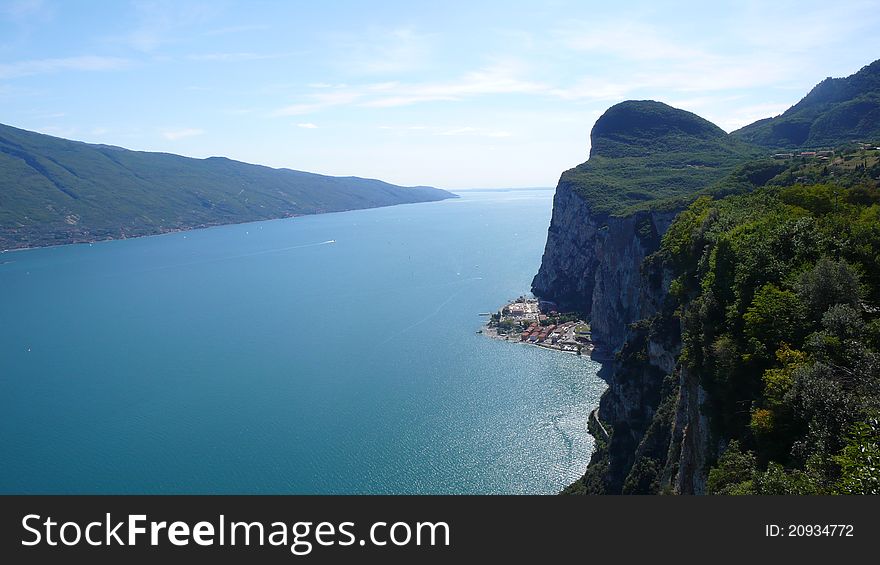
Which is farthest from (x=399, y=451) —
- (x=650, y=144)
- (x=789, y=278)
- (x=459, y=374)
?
(x=650, y=144)

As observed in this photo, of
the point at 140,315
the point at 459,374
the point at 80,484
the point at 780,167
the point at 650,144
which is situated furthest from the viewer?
the point at 650,144

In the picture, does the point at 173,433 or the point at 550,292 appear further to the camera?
the point at 550,292

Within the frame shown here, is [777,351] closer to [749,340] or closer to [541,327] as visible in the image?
[749,340]

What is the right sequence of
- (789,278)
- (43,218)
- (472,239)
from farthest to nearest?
(43,218)
(472,239)
(789,278)

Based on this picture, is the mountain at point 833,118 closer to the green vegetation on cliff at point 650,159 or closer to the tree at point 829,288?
the green vegetation on cliff at point 650,159

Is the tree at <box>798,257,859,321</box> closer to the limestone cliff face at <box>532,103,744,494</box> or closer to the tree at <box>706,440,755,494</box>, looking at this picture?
the limestone cliff face at <box>532,103,744,494</box>

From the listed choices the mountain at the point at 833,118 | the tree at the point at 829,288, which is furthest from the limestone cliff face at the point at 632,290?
the mountain at the point at 833,118

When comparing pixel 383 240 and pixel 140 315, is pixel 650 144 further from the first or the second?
pixel 140 315

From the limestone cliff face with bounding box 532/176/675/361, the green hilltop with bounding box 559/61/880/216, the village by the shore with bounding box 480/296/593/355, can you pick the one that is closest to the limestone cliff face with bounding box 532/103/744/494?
the limestone cliff face with bounding box 532/176/675/361
